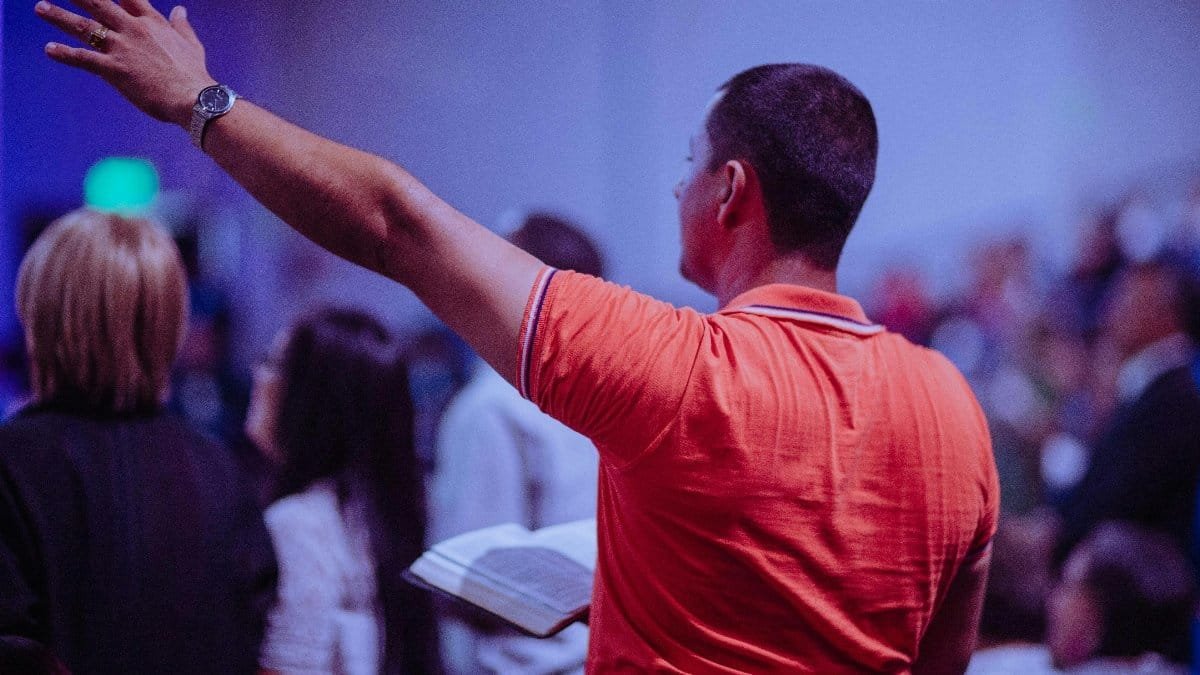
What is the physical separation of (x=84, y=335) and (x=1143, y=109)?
4.38m

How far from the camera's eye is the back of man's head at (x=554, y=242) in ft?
6.19

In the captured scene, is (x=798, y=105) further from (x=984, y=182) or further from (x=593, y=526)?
(x=984, y=182)

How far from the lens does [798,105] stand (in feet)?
3.40

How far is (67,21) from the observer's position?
0.85 meters

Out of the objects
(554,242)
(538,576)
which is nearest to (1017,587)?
(554,242)

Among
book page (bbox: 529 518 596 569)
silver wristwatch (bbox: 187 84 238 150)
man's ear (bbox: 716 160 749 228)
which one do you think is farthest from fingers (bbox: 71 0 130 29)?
book page (bbox: 529 518 596 569)

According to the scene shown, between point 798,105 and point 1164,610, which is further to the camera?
point 1164,610

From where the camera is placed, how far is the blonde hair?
1387 millimetres

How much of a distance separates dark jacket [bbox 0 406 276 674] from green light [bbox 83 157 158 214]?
1420 millimetres

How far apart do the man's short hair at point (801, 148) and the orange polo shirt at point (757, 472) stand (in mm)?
83

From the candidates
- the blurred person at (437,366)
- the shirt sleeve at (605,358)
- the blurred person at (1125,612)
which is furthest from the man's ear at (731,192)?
the blurred person at (437,366)

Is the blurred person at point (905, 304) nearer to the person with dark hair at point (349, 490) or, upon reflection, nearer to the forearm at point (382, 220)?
the person with dark hair at point (349, 490)

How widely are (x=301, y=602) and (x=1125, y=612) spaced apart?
2.27 meters

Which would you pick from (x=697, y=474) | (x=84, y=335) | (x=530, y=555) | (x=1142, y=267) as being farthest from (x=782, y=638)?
(x=1142, y=267)
